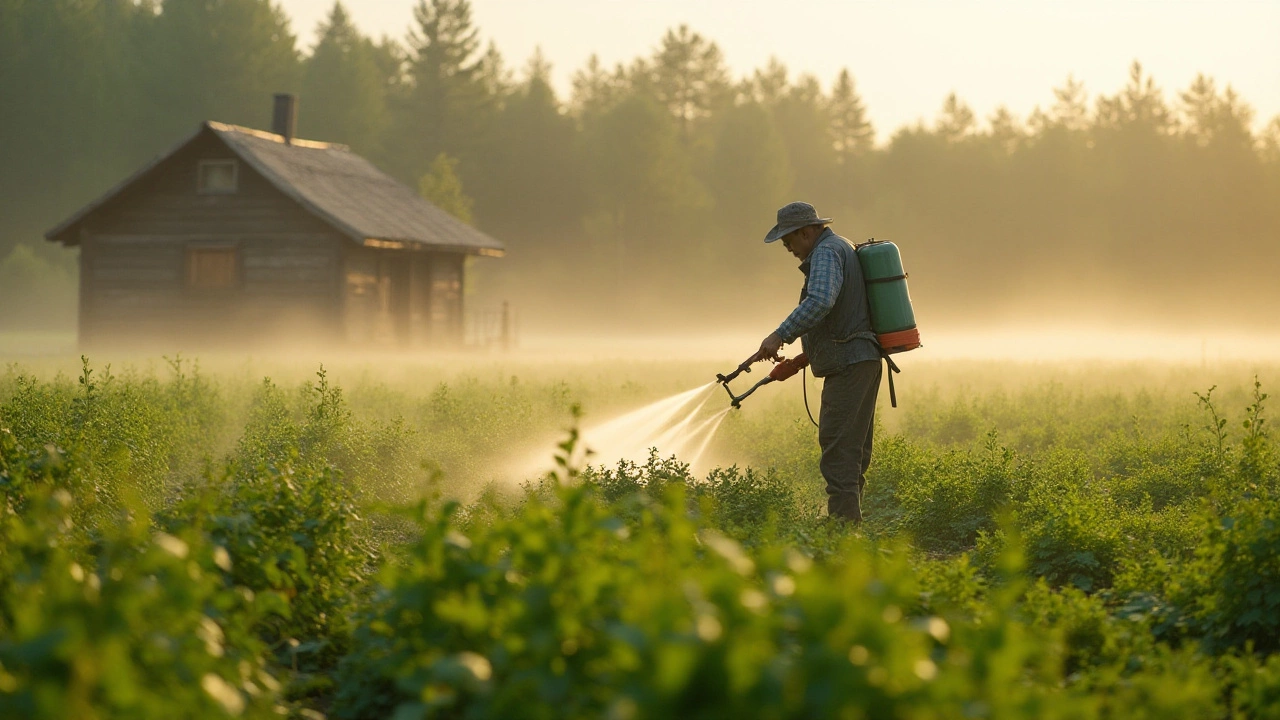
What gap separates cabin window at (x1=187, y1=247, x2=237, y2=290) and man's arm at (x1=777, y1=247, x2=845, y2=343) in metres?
23.5

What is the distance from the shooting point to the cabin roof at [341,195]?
27.1 m

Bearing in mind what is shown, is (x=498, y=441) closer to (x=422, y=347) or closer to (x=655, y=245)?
(x=422, y=347)

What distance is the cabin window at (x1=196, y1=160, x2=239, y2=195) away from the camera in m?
28.7

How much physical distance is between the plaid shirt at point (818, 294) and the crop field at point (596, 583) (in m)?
1.13

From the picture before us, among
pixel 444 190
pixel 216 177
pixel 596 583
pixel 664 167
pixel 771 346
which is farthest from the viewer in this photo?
pixel 664 167

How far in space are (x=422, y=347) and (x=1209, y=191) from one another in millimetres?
61892

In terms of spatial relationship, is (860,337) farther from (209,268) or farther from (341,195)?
(209,268)

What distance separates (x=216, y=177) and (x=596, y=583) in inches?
1093

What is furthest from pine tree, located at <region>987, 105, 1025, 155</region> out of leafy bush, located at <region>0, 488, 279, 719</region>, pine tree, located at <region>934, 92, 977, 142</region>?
leafy bush, located at <region>0, 488, 279, 719</region>

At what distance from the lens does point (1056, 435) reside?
13.3 m

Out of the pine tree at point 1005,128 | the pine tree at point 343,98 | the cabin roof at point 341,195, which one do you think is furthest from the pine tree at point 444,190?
the pine tree at point 1005,128

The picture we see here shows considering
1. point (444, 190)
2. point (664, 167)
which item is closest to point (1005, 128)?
point (664, 167)

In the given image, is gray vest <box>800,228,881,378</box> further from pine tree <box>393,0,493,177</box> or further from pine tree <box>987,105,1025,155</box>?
pine tree <box>987,105,1025,155</box>

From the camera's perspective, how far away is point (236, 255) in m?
28.8
